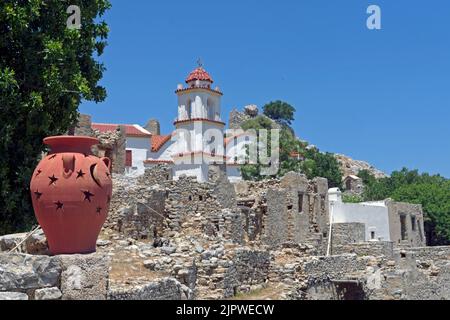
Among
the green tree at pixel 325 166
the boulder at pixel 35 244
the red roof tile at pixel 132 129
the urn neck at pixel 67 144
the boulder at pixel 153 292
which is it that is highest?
the red roof tile at pixel 132 129

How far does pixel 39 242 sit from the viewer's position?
33.5 feet

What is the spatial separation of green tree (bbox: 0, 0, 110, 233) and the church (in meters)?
27.0

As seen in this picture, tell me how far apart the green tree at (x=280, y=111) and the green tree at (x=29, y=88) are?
67.3 metres

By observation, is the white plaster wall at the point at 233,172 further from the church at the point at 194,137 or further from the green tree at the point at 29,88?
the green tree at the point at 29,88

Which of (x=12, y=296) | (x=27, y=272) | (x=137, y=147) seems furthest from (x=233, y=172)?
(x=12, y=296)

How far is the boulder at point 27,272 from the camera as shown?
7.31m

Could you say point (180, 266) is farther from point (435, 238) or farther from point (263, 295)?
point (435, 238)

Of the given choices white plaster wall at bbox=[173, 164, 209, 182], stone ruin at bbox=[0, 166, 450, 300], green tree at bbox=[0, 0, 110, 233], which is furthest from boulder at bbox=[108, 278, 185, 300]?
white plaster wall at bbox=[173, 164, 209, 182]

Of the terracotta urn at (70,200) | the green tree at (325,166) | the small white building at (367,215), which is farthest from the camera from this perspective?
the green tree at (325,166)

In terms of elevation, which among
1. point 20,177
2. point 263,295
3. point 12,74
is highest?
point 12,74

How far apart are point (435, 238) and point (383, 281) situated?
28.4 meters

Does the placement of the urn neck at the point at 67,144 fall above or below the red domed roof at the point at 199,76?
below

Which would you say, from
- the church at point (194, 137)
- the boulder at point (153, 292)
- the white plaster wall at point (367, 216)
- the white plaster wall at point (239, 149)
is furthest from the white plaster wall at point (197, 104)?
the boulder at point (153, 292)

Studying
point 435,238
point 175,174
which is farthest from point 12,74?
point 435,238
